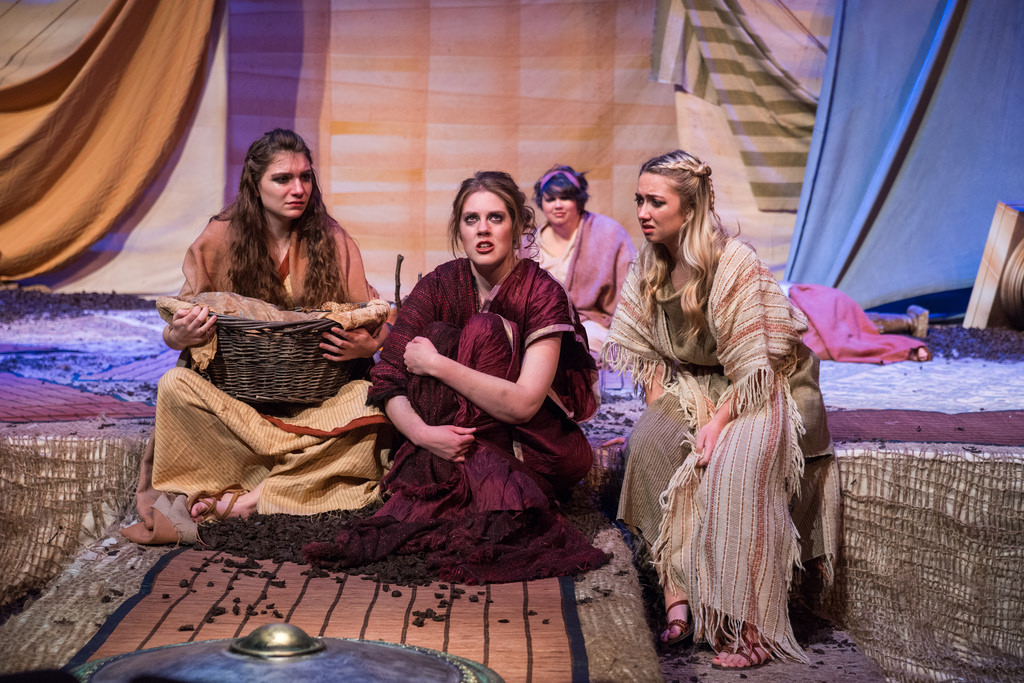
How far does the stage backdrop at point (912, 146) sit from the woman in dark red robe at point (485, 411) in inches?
180

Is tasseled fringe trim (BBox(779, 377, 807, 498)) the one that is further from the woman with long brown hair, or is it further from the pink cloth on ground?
the pink cloth on ground

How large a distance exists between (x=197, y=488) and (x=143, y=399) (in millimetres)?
1194

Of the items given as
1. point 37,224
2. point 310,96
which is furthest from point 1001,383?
point 37,224

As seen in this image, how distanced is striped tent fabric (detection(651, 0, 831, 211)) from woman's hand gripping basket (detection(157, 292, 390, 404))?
185 inches

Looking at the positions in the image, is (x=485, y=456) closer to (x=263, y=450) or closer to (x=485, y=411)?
(x=485, y=411)

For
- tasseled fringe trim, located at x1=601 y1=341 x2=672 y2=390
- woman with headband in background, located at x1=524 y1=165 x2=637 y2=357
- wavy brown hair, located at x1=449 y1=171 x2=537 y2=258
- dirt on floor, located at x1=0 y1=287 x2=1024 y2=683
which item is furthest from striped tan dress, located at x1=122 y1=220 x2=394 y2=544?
woman with headband in background, located at x1=524 y1=165 x2=637 y2=357

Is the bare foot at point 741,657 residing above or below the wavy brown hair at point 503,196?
below

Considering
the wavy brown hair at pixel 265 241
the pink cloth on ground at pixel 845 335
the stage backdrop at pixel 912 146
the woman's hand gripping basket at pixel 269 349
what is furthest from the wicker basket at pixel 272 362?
the stage backdrop at pixel 912 146

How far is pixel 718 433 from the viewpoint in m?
3.04

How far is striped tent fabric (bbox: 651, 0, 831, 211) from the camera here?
7.18 m

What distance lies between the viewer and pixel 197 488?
3295mm

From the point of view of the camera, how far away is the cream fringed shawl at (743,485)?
9.37ft

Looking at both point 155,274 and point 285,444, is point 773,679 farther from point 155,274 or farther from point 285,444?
point 155,274

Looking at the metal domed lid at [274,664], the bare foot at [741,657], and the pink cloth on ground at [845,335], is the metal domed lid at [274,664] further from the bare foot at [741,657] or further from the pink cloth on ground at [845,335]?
the pink cloth on ground at [845,335]
